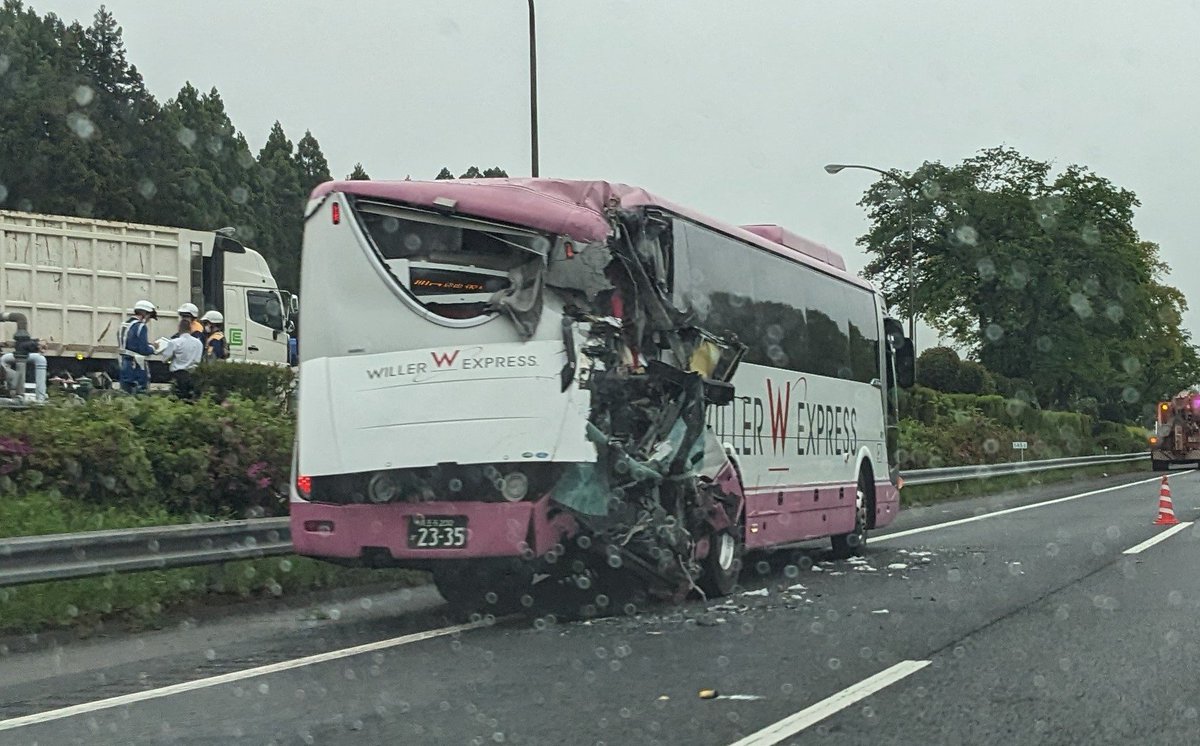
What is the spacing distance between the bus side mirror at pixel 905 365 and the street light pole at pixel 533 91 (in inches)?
284

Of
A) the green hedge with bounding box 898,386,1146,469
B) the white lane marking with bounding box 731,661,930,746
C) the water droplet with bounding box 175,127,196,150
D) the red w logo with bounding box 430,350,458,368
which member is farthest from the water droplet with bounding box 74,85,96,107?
the white lane marking with bounding box 731,661,930,746

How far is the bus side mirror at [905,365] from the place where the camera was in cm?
2002

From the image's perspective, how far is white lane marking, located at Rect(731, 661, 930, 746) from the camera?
22.7 ft

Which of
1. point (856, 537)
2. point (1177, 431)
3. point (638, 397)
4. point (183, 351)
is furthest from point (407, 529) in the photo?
point (1177, 431)

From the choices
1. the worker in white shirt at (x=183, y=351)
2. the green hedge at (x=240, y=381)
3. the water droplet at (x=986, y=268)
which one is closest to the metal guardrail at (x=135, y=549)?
the green hedge at (x=240, y=381)

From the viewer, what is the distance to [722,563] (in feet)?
42.7

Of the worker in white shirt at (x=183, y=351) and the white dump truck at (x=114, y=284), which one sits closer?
the worker in white shirt at (x=183, y=351)

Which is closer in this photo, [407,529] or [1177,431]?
[407,529]

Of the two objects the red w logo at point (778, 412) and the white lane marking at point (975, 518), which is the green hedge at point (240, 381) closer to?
the red w logo at point (778, 412)

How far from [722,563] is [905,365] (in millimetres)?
7822

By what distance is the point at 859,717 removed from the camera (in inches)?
293

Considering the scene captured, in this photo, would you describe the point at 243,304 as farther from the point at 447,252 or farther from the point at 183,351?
the point at 447,252

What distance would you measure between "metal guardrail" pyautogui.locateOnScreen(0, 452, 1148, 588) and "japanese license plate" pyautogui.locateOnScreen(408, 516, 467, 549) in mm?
1857

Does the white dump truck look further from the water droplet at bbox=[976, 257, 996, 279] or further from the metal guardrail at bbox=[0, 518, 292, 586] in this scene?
the water droplet at bbox=[976, 257, 996, 279]
